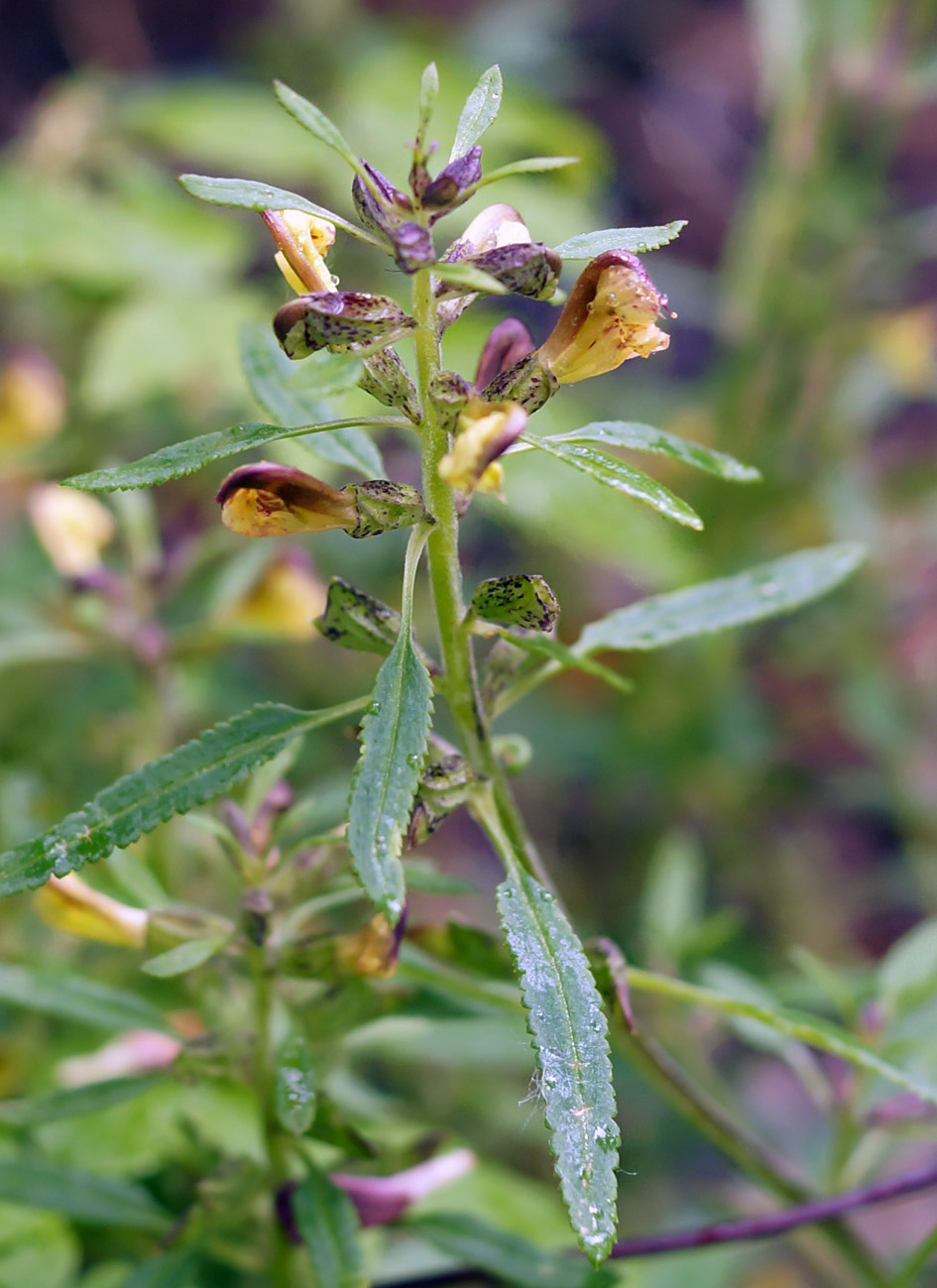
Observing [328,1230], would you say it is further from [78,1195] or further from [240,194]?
[240,194]

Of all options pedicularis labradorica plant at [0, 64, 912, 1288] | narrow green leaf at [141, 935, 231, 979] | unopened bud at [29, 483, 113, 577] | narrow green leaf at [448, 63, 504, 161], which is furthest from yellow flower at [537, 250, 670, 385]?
unopened bud at [29, 483, 113, 577]

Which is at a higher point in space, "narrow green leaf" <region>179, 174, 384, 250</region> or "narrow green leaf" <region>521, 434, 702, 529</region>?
"narrow green leaf" <region>179, 174, 384, 250</region>

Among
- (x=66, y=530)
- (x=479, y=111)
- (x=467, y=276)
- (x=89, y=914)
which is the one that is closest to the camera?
(x=467, y=276)

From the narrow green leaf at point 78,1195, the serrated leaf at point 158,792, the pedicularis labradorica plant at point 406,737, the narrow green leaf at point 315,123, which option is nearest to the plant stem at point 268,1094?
the pedicularis labradorica plant at point 406,737

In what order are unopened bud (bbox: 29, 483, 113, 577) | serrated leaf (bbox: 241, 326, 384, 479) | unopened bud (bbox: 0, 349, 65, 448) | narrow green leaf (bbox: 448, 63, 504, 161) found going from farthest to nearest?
unopened bud (bbox: 0, 349, 65, 448) < unopened bud (bbox: 29, 483, 113, 577) < serrated leaf (bbox: 241, 326, 384, 479) < narrow green leaf (bbox: 448, 63, 504, 161)

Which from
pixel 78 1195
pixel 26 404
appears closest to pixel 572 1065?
pixel 78 1195

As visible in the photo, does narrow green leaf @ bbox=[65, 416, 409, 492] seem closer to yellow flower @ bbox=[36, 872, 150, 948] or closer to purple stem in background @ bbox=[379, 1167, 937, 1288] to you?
yellow flower @ bbox=[36, 872, 150, 948]

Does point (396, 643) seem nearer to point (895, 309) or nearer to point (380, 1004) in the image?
point (380, 1004)
